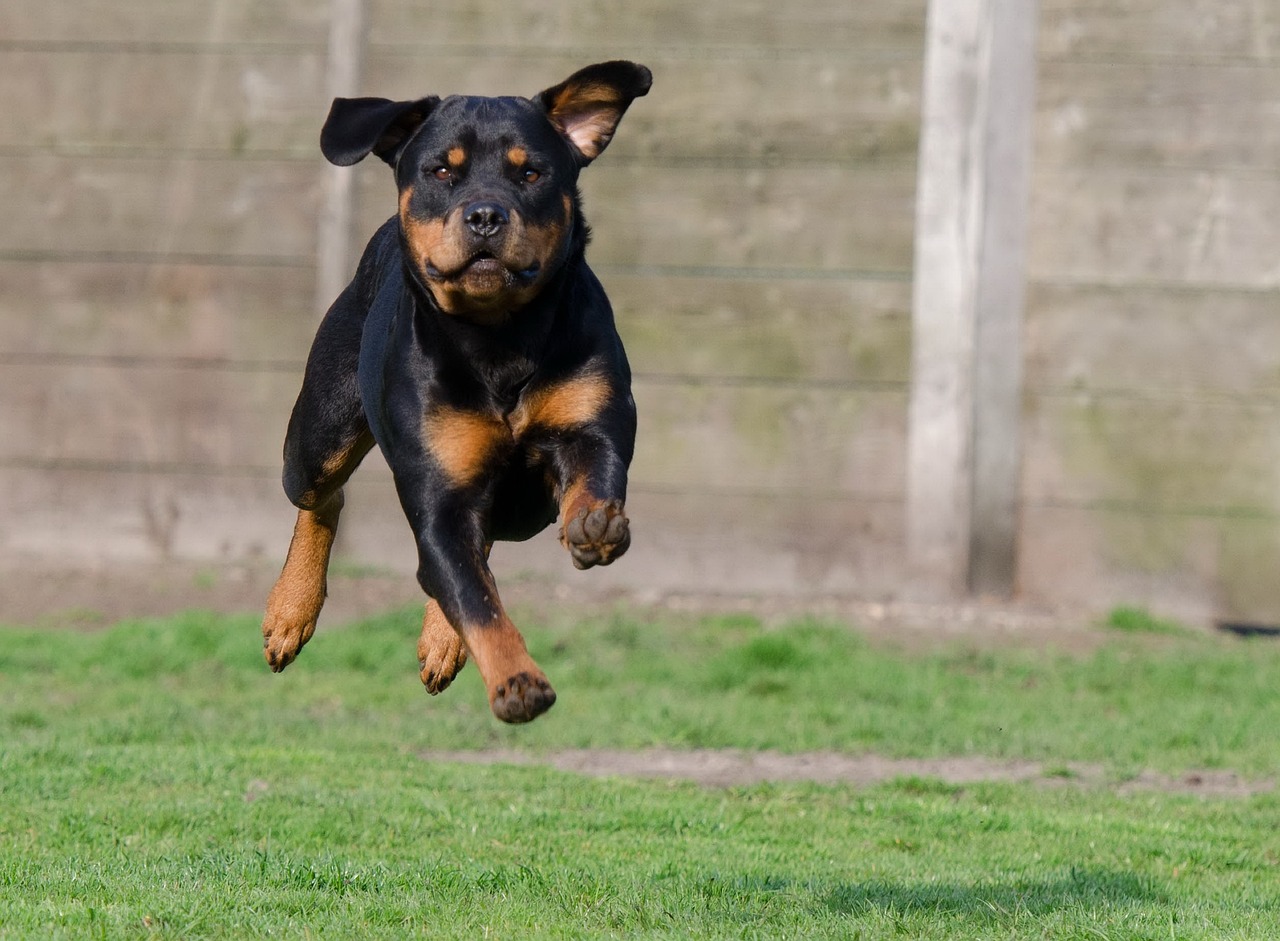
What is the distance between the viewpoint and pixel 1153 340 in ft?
31.2

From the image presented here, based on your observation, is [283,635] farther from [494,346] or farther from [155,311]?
[155,311]

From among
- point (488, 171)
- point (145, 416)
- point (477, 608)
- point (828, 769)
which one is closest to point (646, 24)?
point (145, 416)

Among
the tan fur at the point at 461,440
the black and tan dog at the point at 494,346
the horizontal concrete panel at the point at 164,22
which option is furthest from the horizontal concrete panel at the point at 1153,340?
the tan fur at the point at 461,440

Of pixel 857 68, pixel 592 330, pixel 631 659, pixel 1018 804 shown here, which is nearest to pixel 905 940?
pixel 592 330

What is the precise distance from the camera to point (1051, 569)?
9.60 m

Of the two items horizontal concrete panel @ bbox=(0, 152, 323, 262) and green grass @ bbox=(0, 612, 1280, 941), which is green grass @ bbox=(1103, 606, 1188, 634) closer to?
green grass @ bbox=(0, 612, 1280, 941)

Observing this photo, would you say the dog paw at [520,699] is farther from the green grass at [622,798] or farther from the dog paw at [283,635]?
the dog paw at [283,635]

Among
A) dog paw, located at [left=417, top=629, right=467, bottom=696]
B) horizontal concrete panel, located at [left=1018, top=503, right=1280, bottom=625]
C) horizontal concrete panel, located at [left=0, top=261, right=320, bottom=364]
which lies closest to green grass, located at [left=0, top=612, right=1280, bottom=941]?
horizontal concrete panel, located at [left=1018, top=503, right=1280, bottom=625]

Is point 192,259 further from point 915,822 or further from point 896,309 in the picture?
point 915,822

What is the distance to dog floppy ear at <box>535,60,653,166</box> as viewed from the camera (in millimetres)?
4168

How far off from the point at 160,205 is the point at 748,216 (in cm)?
319

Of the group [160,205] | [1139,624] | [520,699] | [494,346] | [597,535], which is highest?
[160,205]

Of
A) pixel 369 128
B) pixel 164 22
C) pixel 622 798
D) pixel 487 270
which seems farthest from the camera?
pixel 164 22

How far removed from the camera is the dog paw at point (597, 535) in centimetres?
363
